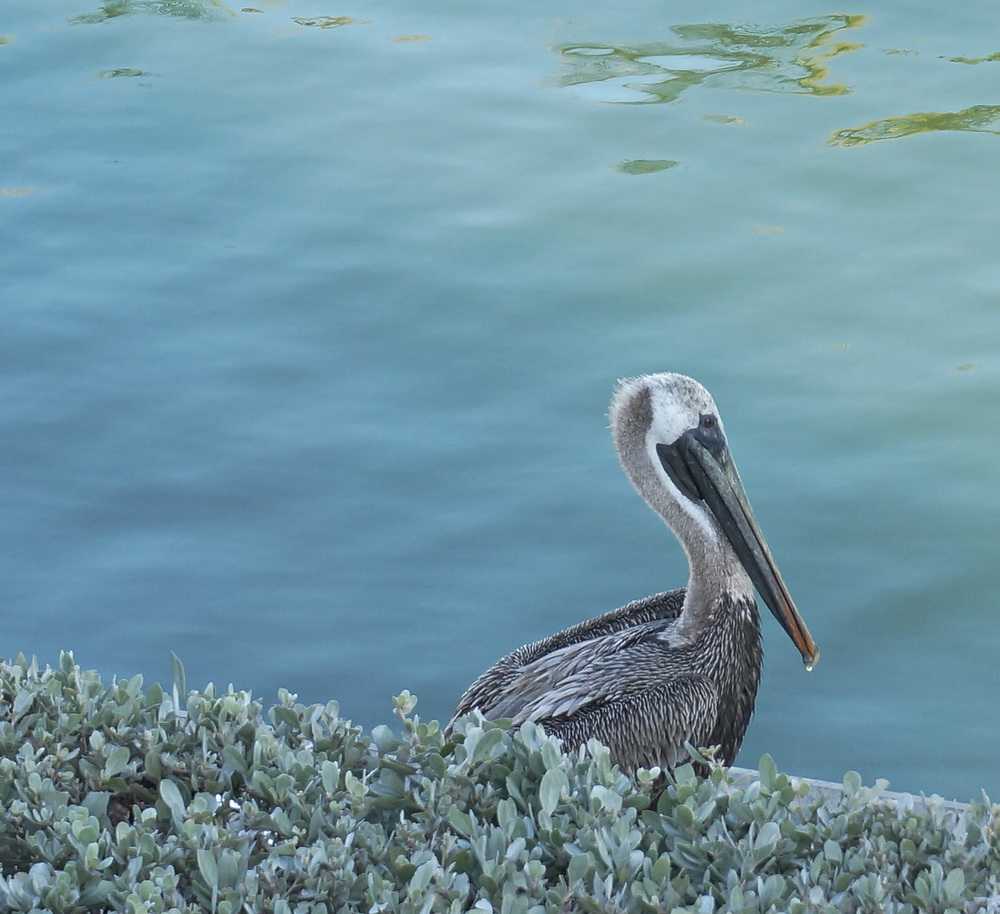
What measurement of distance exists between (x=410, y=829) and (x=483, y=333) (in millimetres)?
5290

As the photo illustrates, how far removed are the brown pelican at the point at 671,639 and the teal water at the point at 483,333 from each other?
88 cm

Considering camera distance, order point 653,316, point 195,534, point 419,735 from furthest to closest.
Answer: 1. point 653,316
2. point 195,534
3. point 419,735

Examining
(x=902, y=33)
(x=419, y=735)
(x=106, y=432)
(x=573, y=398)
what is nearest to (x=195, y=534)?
(x=106, y=432)

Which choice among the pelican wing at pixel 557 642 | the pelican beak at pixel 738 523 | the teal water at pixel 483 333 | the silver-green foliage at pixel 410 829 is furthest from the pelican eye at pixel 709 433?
the silver-green foliage at pixel 410 829

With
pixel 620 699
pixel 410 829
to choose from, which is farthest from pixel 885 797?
pixel 410 829

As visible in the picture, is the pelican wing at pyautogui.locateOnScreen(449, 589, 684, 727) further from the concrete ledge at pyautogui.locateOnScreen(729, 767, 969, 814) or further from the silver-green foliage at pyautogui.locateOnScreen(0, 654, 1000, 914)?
the silver-green foliage at pyautogui.locateOnScreen(0, 654, 1000, 914)

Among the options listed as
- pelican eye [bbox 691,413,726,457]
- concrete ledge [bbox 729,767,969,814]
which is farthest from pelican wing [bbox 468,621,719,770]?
pelican eye [bbox 691,413,726,457]

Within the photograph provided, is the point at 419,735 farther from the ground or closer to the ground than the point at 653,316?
farther from the ground

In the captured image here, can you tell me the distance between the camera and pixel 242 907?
2.21 meters

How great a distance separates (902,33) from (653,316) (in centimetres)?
381

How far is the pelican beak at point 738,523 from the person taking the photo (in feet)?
15.0

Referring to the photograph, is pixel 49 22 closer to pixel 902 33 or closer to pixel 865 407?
pixel 902 33

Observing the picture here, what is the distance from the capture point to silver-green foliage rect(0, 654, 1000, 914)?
7.21 feet

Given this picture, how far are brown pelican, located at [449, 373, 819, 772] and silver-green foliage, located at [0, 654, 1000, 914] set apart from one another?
152 centimetres
